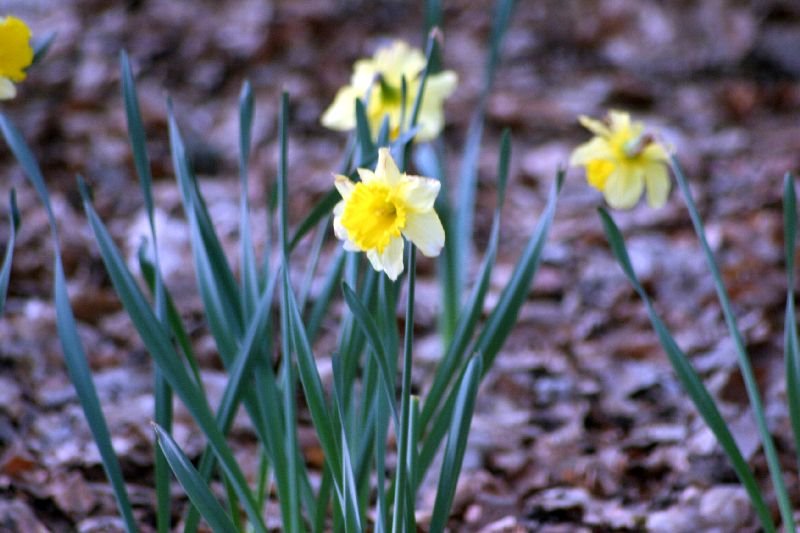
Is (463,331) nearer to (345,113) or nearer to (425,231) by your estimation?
(425,231)

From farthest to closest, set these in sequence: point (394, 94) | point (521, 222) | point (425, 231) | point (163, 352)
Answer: point (521, 222) < point (394, 94) < point (163, 352) < point (425, 231)

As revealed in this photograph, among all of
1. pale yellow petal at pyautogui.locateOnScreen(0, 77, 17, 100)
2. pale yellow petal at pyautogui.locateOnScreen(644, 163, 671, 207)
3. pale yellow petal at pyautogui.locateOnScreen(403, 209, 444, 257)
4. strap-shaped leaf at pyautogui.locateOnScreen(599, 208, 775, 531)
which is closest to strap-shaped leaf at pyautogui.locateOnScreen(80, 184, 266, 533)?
pale yellow petal at pyautogui.locateOnScreen(0, 77, 17, 100)

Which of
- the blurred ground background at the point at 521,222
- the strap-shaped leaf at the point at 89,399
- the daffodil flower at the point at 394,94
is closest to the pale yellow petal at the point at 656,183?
the daffodil flower at the point at 394,94

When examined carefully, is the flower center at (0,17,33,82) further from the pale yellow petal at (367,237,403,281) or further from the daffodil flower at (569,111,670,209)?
the daffodil flower at (569,111,670,209)

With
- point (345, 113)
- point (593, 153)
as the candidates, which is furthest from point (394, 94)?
point (593, 153)

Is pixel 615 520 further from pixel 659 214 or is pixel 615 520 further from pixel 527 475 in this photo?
pixel 659 214

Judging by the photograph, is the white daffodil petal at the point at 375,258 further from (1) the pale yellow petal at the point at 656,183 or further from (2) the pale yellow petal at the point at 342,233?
(1) the pale yellow petal at the point at 656,183
